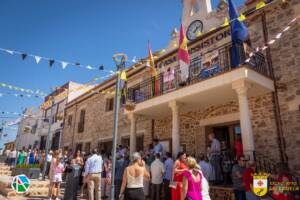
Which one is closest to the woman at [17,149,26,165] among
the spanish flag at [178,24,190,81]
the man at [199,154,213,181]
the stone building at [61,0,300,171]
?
the stone building at [61,0,300,171]

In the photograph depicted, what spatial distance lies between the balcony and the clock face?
1.66 metres

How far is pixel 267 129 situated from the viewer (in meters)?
7.32

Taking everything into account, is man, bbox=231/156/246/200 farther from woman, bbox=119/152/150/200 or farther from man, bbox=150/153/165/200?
woman, bbox=119/152/150/200

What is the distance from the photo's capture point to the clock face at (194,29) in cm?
1089

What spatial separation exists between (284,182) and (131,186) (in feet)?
10.8

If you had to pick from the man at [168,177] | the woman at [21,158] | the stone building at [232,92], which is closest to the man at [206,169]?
the man at [168,177]

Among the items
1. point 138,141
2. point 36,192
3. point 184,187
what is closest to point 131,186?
point 184,187

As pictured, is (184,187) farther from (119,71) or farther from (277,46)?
(277,46)

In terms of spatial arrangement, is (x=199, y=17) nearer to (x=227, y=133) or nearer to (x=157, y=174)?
(x=227, y=133)

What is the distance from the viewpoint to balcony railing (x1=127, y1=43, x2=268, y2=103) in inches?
297

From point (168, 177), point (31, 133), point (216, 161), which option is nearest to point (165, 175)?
point (168, 177)

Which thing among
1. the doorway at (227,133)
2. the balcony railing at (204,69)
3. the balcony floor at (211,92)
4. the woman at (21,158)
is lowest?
the woman at (21,158)

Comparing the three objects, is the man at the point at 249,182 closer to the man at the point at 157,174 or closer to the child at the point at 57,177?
the man at the point at 157,174

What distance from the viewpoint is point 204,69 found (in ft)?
28.8
